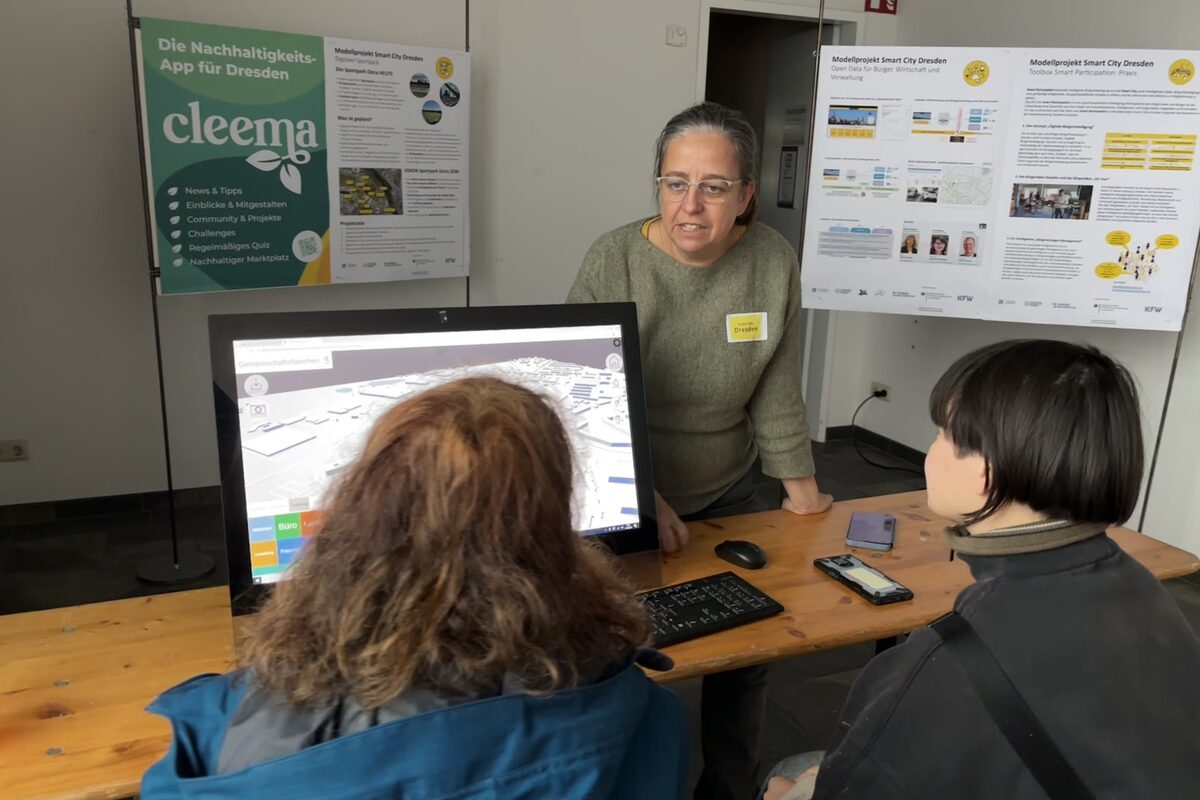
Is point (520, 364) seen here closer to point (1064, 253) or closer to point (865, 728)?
point (865, 728)

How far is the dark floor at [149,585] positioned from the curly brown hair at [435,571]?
1.73 m

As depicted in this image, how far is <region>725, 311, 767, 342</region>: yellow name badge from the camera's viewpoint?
1.74 meters

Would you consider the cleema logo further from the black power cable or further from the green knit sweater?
the black power cable

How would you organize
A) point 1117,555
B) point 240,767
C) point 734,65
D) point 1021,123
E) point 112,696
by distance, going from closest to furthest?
point 240,767, point 1117,555, point 112,696, point 1021,123, point 734,65

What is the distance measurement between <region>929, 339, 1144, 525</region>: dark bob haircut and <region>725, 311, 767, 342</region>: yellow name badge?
0.75 metres

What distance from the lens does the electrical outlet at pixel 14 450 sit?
3510 millimetres

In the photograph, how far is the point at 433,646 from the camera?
0.68 metres

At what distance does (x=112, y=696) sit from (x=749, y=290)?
127 centimetres

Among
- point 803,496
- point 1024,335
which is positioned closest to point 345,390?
point 803,496

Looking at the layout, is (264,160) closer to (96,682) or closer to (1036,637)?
(96,682)

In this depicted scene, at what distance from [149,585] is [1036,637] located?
3.06 meters

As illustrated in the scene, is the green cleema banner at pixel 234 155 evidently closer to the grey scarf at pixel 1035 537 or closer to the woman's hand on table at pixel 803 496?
the woman's hand on table at pixel 803 496

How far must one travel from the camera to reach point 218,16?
3449 mm

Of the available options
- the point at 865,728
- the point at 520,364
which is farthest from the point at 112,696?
the point at 865,728
